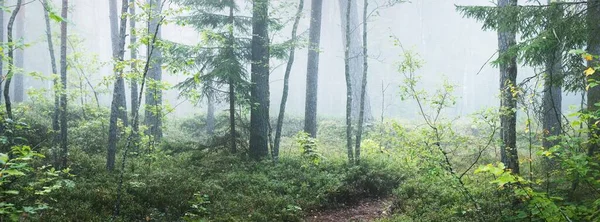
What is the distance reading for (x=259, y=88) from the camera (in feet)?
39.7

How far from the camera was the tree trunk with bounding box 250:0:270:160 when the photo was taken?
11805mm

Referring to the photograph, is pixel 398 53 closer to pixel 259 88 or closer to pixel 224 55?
pixel 259 88

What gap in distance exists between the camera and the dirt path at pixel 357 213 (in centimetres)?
787

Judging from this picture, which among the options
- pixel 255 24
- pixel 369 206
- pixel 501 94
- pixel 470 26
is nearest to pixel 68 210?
pixel 369 206

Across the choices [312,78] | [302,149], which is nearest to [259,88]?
[302,149]

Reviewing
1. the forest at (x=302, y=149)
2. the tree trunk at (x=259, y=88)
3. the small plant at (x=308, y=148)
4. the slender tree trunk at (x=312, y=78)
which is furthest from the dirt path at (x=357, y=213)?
the slender tree trunk at (x=312, y=78)

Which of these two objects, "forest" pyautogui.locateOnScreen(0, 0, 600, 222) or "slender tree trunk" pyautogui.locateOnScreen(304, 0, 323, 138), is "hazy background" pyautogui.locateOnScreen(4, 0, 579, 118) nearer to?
"slender tree trunk" pyautogui.locateOnScreen(304, 0, 323, 138)

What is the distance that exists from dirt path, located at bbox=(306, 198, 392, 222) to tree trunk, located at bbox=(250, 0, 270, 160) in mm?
4134

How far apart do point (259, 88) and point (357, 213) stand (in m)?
5.88

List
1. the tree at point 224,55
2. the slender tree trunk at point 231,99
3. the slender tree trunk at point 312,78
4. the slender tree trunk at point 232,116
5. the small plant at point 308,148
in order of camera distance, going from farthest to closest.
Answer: the slender tree trunk at point 312,78 → the slender tree trunk at point 232,116 → the slender tree trunk at point 231,99 → the tree at point 224,55 → the small plant at point 308,148

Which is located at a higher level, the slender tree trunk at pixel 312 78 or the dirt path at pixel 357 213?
the slender tree trunk at pixel 312 78

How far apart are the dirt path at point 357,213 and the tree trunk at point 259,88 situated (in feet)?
13.6

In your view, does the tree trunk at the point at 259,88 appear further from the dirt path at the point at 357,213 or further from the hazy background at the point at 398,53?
the hazy background at the point at 398,53

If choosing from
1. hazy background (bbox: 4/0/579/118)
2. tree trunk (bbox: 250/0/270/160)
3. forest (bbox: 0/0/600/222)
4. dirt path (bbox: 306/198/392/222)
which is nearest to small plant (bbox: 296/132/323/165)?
forest (bbox: 0/0/600/222)
